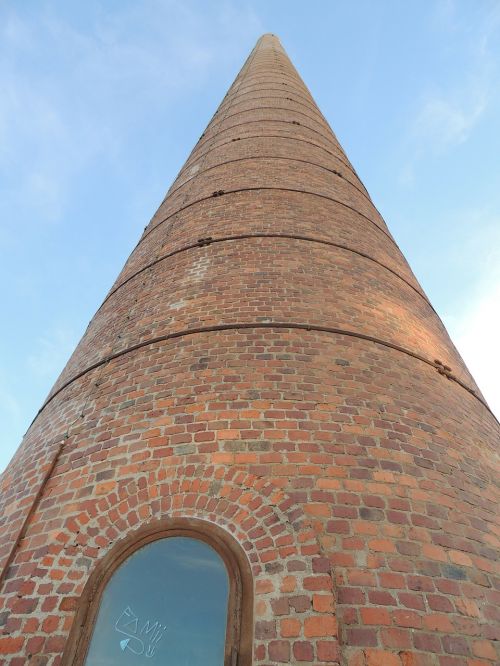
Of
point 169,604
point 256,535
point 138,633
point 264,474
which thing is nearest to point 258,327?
point 264,474

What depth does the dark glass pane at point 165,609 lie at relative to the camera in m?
1.84

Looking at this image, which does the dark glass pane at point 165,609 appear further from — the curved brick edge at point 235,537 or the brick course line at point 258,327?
the brick course line at point 258,327

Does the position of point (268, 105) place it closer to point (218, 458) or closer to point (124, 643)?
point (218, 458)

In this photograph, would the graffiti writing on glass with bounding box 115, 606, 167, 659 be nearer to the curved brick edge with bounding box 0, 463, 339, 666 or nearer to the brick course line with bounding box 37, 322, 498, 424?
the curved brick edge with bounding box 0, 463, 339, 666

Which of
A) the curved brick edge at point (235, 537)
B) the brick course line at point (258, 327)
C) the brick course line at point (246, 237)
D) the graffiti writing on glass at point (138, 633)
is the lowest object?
the graffiti writing on glass at point (138, 633)

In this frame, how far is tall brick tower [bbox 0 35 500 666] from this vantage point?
185 centimetres

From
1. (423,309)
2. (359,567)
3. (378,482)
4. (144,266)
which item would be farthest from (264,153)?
(359,567)

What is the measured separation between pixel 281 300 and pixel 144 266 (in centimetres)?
170

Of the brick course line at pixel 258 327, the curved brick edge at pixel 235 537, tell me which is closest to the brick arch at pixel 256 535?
the curved brick edge at pixel 235 537

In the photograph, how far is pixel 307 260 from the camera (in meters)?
3.86

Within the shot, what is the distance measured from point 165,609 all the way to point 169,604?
0.08 feet

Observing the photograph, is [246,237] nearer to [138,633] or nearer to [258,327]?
[258,327]

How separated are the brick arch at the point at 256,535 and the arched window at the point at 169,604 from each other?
0.16 ft

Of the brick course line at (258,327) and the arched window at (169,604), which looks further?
the brick course line at (258,327)
